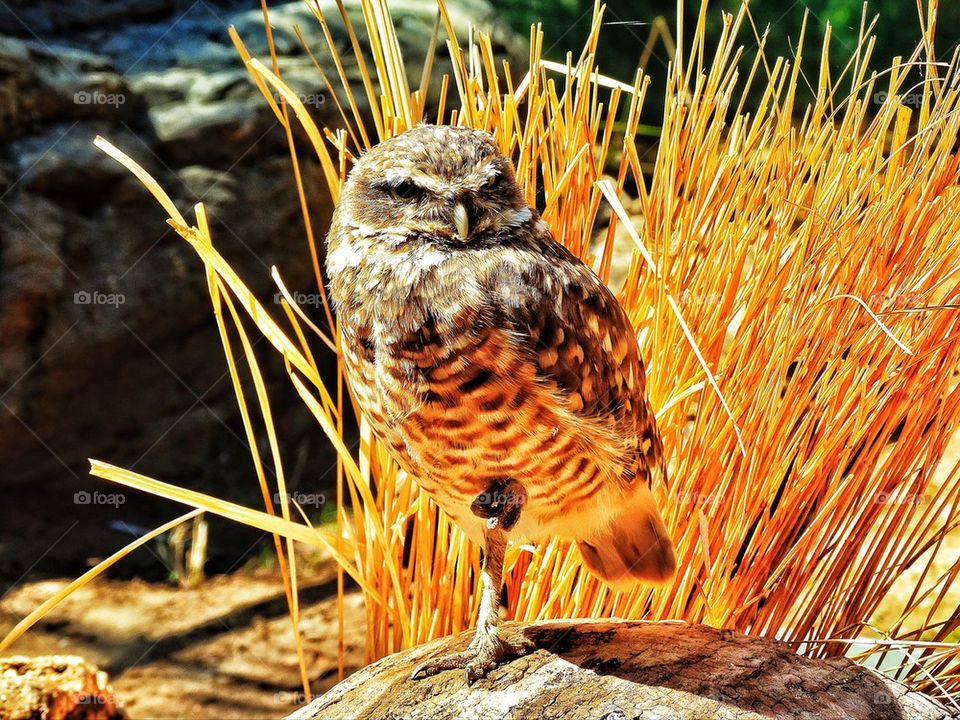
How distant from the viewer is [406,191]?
1301 mm

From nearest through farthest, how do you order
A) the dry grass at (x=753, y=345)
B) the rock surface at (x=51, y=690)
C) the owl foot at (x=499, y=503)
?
the owl foot at (x=499, y=503)
the dry grass at (x=753, y=345)
the rock surface at (x=51, y=690)

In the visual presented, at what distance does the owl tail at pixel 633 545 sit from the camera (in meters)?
1.55

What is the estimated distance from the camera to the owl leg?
1408mm

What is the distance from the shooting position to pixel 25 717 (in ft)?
5.91

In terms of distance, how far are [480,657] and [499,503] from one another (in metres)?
0.25
